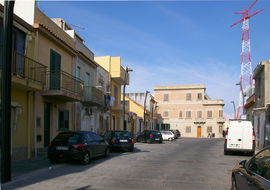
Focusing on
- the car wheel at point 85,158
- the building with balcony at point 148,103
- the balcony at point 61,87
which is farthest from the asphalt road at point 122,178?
the building with balcony at point 148,103

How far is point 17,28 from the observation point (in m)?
13.7

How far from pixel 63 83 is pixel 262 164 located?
1417 centimetres

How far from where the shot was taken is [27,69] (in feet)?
46.0

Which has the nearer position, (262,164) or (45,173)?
(262,164)

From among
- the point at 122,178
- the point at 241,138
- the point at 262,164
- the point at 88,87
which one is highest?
the point at 88,87

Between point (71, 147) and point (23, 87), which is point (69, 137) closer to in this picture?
point (71, 147)

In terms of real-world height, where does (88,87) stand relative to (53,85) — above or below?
above

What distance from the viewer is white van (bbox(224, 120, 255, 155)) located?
18594 mm

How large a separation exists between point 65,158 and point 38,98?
408 cm

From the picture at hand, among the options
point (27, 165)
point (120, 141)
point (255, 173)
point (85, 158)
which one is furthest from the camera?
point (120, 141)

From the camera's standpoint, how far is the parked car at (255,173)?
4.62m

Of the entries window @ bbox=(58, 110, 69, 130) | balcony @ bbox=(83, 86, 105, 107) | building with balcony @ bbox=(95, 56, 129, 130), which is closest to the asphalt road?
window @ bbox=(58, 110, 69, 130)

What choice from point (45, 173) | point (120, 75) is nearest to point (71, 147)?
point (45, 173)

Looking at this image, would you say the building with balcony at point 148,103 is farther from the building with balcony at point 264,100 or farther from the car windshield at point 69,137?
the car windshield at point 69,137
